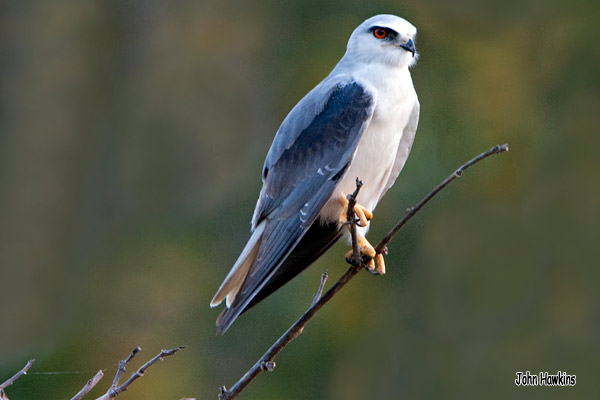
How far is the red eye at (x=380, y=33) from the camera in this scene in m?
3.25

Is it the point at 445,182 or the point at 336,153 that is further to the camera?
the point at 336,153

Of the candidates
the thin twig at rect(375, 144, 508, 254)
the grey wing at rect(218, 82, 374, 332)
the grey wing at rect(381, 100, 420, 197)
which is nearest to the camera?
the thin twig at rect(375, 144, 508, 254)

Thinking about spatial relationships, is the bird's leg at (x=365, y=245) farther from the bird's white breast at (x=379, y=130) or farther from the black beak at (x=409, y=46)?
the black beak at (x=409, y=46)

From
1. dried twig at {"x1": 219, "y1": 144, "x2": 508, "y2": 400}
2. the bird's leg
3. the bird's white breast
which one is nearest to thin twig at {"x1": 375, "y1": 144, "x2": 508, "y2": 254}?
dried twig at {"x1": 219, "y1": 144, "x2": 508, "y2": 400}

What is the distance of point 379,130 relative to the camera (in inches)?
122

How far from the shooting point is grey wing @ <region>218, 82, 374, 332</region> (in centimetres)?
297

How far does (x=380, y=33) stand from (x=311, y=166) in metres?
0.58

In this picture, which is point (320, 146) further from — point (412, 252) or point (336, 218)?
point (412, 252)

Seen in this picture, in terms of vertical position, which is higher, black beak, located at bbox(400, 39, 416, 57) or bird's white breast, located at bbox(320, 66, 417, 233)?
black beak, located at bbox(400, 39, 416, 57)

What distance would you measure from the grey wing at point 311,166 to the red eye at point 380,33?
245 mm

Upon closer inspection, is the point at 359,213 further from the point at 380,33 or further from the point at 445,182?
the point at 445,182

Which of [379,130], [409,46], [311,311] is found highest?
[409,46]

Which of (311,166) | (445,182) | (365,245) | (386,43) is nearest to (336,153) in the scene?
(311,166)

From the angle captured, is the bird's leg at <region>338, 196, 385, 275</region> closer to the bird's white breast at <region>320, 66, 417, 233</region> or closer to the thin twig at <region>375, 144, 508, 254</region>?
the bird's white breast at <region>320, 66, 417, 233</region>
